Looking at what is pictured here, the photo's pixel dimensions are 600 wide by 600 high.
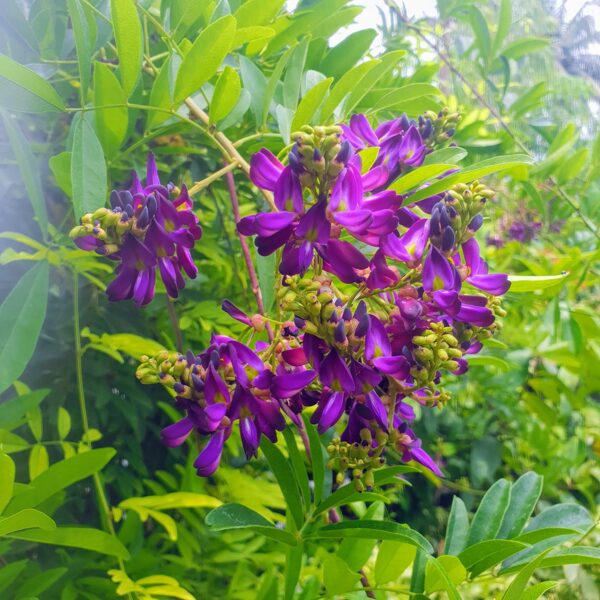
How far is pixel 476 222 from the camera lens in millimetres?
471

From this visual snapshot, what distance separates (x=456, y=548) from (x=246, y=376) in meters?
0.32

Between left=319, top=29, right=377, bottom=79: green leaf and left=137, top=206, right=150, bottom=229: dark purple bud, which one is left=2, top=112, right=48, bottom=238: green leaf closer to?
left=137, top=206, right=150, bottom=229: dark purple bud

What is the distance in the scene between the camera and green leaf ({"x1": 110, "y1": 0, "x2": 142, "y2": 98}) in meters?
0.50

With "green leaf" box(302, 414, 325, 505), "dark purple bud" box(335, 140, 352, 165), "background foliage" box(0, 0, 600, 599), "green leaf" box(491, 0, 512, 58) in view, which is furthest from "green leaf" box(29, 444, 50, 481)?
"green leaf" box(491, 0, 512, 58)

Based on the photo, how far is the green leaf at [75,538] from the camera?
1.86ft

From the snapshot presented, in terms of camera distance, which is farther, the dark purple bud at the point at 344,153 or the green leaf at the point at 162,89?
the green leaf at the point at 162,89

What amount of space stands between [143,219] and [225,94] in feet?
0.54

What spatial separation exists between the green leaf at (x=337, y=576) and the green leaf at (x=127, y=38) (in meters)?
0.45

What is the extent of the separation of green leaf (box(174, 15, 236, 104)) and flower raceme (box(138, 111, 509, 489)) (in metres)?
0.12

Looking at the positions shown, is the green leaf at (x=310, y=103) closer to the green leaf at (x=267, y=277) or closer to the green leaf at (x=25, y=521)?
the green leaf at (x=267, y=277)

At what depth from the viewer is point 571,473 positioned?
1862mm

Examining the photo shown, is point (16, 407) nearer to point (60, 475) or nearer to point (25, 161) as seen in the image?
point (60, 475)

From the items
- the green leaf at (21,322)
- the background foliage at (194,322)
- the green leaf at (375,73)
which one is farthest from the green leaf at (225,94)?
the green leaf at (21,322)

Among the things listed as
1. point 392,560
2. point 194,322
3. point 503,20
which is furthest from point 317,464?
point 503,20
